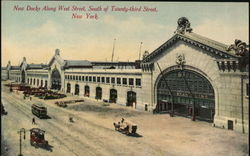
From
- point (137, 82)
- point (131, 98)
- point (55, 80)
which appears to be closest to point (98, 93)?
point (131, 98)

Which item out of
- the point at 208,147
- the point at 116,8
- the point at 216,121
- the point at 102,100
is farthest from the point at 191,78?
the point at 102,100

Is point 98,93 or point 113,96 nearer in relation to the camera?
point 113,96

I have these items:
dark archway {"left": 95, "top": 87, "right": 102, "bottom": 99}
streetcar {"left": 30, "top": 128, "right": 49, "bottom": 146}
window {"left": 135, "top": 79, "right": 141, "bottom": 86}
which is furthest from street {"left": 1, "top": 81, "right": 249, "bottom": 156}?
dark archway {"left": 95, "top": 87, "right": 102, "bottom": 99}

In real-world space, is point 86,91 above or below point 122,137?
above

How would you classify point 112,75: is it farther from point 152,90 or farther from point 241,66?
point 241,66

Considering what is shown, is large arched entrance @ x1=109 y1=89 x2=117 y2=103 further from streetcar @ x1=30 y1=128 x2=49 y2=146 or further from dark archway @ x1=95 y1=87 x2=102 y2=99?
streetcar @ x1=30 y1=128 x2=49 y2=146

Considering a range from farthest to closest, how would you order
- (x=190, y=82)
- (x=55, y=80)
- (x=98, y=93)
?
(x=55, y=80) < (x=98, y=93) < (x=190, y=82)

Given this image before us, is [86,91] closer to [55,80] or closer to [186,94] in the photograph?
[55,80]
